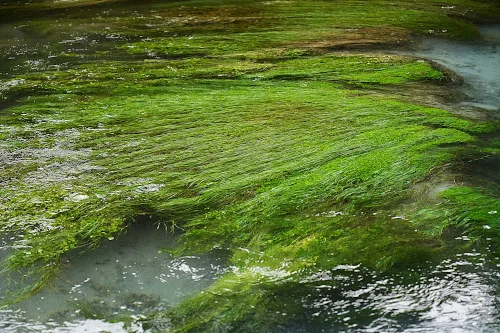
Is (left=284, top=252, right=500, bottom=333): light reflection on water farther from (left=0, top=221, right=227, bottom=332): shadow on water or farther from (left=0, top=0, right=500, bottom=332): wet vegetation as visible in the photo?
(left=0, top=221, right=227, bottom=332): shadow on water

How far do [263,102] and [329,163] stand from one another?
1.01 meters

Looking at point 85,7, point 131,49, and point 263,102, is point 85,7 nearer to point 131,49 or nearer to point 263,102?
point 131,49

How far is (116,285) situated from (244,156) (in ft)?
4.01

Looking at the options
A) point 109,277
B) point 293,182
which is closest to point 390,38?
point 293,182

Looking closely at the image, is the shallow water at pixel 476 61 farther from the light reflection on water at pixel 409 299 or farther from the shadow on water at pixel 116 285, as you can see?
the shadow on water at pixel 116 285

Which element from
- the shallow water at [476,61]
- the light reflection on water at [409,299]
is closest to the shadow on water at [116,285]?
the light reflection on water at [409,299]

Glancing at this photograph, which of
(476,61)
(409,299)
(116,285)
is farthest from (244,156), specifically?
(476,61)

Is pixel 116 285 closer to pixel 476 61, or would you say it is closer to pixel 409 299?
pixel 409 299

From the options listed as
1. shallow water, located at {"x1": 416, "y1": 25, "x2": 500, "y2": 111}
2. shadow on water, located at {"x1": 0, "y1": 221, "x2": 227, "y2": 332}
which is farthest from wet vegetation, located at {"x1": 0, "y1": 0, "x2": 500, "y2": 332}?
shallow water, located at {"x1": 416, "y1": 25, "x2": 500, "y2": 111}

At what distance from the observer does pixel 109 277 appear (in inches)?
97.4

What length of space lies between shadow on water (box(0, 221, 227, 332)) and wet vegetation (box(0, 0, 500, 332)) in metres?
0.06

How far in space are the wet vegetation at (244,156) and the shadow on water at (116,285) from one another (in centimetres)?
6

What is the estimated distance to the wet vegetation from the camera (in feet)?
8.51

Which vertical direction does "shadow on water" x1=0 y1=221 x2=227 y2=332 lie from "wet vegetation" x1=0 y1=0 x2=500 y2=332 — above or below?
below
